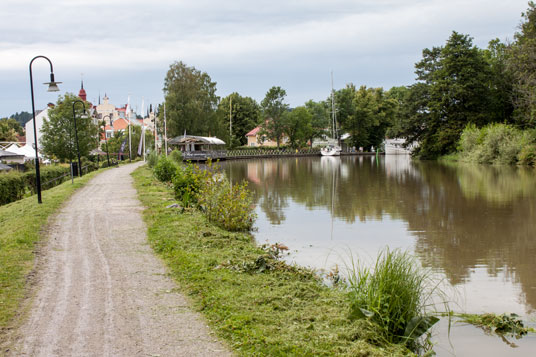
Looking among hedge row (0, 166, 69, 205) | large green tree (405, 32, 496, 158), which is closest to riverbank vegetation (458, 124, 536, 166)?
large green tree (405, 32, 496, 158)

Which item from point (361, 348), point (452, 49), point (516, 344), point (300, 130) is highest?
point (452, 49)

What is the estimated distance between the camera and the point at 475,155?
50.1 metres

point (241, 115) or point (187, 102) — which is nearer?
point (187, 102)

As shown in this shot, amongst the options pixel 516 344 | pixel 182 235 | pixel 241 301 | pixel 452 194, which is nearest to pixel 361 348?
pixel 241 301

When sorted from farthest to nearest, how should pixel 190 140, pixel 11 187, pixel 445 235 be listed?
1. pixel 190 140
2. pixel 11 187
3. pixel 445 235

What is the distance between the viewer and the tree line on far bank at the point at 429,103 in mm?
49625

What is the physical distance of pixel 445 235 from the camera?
1362cm

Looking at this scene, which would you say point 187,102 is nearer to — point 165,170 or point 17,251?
point 165,170

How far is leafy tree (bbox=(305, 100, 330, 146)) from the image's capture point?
346 feet

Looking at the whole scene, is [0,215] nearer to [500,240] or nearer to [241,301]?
[241,301]

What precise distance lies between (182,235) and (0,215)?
838 cm

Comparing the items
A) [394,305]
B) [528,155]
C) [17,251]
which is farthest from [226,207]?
[528,155]

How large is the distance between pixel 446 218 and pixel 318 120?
90.6 meters

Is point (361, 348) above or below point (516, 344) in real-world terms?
above
